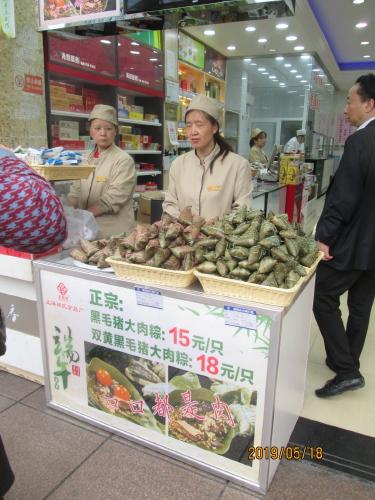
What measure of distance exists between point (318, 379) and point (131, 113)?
4.46 m

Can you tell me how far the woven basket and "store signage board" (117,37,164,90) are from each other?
129 inches

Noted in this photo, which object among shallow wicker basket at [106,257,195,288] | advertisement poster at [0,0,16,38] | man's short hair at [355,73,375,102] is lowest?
shallow wicker basket at [106,257,195,288]

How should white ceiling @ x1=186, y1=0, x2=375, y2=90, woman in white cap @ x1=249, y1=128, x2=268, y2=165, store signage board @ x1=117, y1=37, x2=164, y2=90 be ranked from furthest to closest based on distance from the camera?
woman in white cap @ x1=249, y1=128, x2=268, y2=165
white ceiling @ x1=186, y1=0, x2=375, y2=90
store signage board @ x1=117, y1=37, x2=164, y2=90

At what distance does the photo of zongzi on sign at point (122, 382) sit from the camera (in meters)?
1.88

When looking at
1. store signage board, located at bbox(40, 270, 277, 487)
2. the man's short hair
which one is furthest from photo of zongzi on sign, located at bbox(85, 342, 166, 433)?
the man's short hair

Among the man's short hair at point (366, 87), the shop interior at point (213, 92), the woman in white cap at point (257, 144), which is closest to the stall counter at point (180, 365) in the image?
the shop interior at point (213, 92)

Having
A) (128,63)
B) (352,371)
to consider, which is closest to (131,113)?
(128,63)

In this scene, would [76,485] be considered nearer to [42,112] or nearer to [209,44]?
[42,112]

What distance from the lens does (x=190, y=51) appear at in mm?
7250

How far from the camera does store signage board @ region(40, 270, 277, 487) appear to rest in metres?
1.64

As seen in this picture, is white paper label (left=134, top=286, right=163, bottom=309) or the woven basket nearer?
white paper label (left=134, top=286, right=163, bottom=309)
